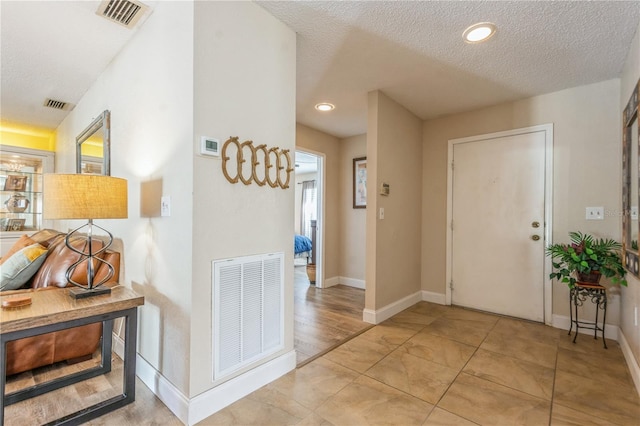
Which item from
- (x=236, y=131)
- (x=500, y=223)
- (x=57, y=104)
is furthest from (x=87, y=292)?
(x=500, y=223)

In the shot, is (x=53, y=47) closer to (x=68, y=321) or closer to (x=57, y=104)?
(x=57, y=104)

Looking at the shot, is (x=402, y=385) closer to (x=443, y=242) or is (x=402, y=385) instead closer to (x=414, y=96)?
(x=443, y=242)

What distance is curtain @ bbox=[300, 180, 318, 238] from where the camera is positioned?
316 inches

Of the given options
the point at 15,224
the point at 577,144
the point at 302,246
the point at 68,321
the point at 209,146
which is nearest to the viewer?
the point at 68,321

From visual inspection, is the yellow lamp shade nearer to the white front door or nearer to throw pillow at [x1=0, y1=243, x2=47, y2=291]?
throw pillow at [x1=0, y1=243, x2=47, y2=291]

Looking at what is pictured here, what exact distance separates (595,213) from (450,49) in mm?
1962

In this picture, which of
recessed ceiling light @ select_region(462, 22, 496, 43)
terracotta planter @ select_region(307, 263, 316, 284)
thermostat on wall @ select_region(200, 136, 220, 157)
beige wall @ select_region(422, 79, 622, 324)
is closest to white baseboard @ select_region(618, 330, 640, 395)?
beige wall @ select_region(422, 79, 622, 324)

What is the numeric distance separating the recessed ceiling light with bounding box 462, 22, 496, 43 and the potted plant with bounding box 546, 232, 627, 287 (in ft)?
6.05

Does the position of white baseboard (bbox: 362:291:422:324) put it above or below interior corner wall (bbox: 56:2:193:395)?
below

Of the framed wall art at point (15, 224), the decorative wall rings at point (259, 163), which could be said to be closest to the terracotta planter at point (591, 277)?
the decorative wall rings at point (259, 163)

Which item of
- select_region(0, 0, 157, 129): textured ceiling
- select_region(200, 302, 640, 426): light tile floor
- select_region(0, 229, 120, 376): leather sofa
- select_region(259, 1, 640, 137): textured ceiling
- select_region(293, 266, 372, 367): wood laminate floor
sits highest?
select_region(0, 0, 157, 129): textured ceiling

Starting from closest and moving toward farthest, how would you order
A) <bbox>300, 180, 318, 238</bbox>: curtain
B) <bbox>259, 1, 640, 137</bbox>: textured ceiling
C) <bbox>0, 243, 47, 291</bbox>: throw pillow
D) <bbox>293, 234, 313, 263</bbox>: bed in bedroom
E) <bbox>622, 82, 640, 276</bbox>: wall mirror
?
1. <bbox>259, 1, 640, 137</bbox>: textured ceiling
2. <bbox>622, 82, 640, 276</bbox>: wall mirror
3. <bbox>0, 243, 47, 291</bbox>: throw pillow
4. <bbox>293, 234, 313, 263</bbox>: bed in bedroom
5. <bbox>300, 180, 318, 238</bbox>: curtain

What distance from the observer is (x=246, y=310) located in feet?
5.75

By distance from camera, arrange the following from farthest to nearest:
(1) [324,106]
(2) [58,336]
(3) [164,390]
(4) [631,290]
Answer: (1) [324,106] → (4) [631,290] → (2) [58,336] → (3) [164,390]
